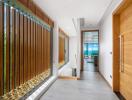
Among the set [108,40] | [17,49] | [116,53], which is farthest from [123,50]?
[17,49]

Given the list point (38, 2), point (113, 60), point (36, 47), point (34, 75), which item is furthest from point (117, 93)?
point (38, 2)

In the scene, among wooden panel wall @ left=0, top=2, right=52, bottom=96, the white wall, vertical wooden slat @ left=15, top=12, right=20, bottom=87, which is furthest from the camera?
the white wall

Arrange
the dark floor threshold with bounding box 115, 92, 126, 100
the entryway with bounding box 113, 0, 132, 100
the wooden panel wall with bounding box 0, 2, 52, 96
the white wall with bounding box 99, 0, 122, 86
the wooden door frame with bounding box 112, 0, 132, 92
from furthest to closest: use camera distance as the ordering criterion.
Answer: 1. the white wall with bounding box 99, 0, 122, 86
2. the wooden door frame with bounding box 112, 0, 132, 92
3. the dark floor threshold with bounding box 115, 92, 126, 100
4. the entryway with bounding box 113, 0, 132, 100
5. the wooden panel wall with bounding box 0, 2, 52, 96

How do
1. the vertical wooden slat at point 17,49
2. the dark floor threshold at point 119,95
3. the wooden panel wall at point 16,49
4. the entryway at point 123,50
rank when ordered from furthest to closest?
the dark floor threshold at point 119,95
the entryway at point 123,50
the vertical wooden slat at point 17,49
the wooden panel wall at point 16,49

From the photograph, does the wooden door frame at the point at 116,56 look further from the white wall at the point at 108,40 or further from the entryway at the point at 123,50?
the white wall at the point at 108,40

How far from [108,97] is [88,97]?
0.56 metres

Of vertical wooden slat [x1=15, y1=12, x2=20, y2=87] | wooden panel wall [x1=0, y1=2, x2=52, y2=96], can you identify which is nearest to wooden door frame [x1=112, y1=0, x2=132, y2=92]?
wooden panel wall [x1=0, y1=2, x2=52, y2=96]

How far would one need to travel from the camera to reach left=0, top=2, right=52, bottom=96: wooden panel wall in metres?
2.29

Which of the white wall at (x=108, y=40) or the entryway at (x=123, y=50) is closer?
the entryway at (x=123, y=50)

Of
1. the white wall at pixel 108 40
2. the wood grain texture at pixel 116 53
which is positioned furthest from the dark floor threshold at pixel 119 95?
the white wall at pixel 108 40

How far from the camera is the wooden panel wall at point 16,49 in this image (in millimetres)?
2287

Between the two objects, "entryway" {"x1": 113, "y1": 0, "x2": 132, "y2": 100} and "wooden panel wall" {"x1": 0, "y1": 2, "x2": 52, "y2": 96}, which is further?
"entryway" {"x1": 113, "y1": 0, "x2": 132, "y2": 100}

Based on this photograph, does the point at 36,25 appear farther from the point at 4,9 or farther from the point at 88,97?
the point at 88,97

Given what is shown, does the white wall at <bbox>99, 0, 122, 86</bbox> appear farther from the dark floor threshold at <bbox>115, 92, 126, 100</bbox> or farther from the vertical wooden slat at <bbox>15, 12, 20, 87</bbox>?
the vertical wooden slat at <bbox>15, 12, 20, 87</bbox>
